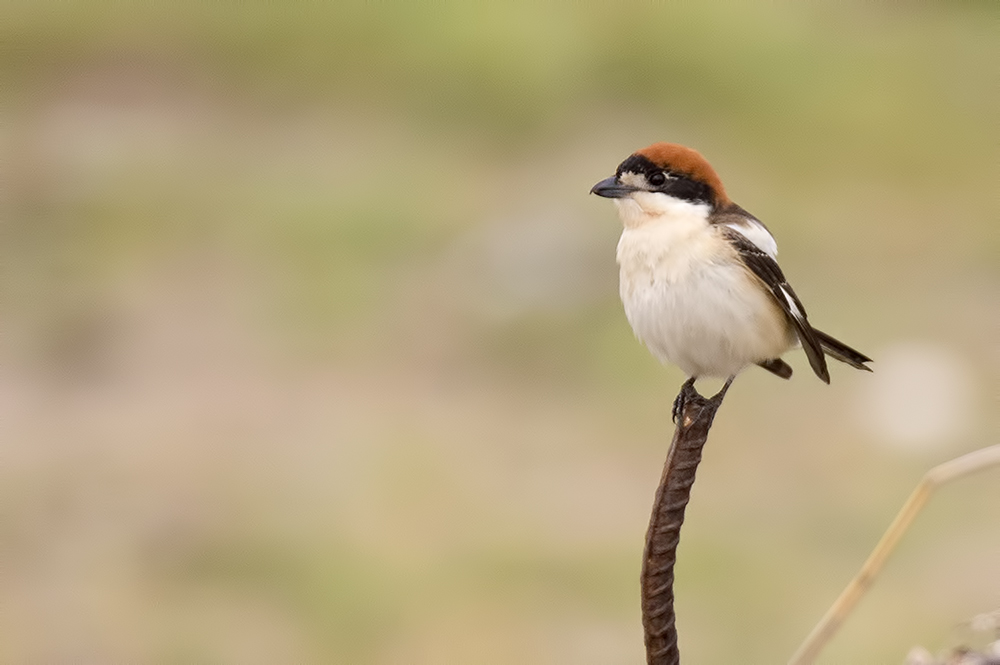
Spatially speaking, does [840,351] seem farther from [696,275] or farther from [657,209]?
[657,209]

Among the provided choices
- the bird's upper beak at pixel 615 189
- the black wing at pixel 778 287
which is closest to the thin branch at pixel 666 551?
the black wing at pixel 778 287

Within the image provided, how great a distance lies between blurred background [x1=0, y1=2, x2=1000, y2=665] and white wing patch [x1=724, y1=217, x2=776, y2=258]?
10.9ft

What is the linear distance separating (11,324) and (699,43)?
20.3 feet

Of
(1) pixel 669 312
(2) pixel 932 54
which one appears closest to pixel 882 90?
(2) pixel 932 54

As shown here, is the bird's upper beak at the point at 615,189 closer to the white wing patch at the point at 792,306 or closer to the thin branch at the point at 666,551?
the white wing patch at the point at 792,306

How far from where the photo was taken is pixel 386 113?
38.1ft

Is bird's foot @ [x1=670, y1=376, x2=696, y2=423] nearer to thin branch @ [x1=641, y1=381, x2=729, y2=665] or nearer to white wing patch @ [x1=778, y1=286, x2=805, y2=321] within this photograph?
white wing patch @ [x1=778, y1=286, x2=805, y2=321]

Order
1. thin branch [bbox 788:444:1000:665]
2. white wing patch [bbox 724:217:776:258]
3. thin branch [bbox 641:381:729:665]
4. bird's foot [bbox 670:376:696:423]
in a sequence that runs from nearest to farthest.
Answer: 1. thin branch [bbox 788:444:1000:665]
2. thin branch [bbox 641:381:729:665]
3. bird's foot [bbox 670:376:696:423]
4. white wing patch [bbox 724:217:776:258]

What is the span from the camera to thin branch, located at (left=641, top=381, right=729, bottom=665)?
8.40ft

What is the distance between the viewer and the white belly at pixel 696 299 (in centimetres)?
358

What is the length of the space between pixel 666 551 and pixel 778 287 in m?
1.28

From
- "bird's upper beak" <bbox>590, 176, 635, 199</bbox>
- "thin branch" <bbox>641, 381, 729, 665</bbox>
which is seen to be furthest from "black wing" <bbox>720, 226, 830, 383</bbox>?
"thin branch" <bbox>641, 381, 729, 665</bbox>

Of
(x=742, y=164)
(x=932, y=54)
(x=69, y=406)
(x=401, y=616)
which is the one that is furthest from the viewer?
(x=932, y=54)

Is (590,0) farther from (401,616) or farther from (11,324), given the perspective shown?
(401,616)
